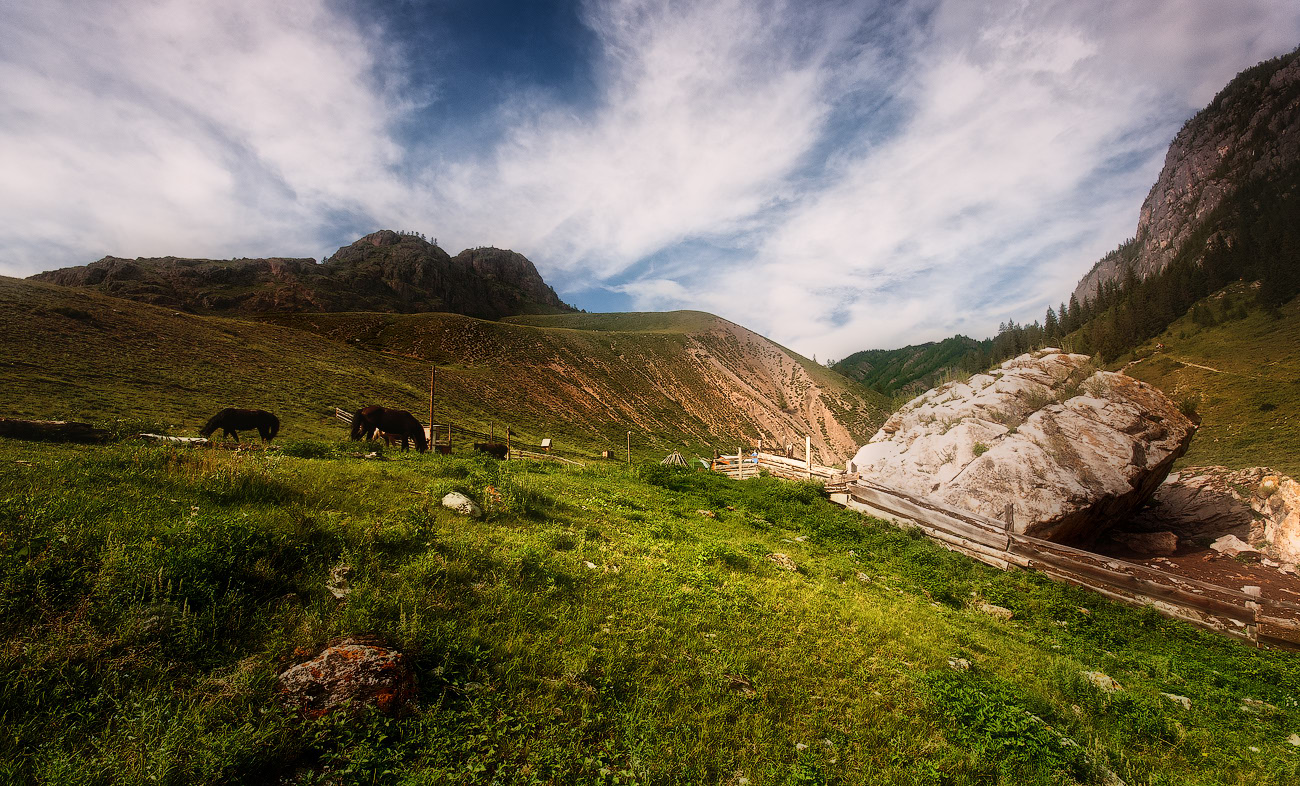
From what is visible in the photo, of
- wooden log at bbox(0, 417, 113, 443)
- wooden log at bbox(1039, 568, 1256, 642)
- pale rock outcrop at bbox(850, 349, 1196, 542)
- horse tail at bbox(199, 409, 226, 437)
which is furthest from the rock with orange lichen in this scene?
horse tail at bbox(199, 409, 226, 437)

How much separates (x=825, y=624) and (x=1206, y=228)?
540 feet

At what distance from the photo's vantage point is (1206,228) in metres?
106

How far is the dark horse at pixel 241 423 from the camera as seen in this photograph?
16844 millimetres

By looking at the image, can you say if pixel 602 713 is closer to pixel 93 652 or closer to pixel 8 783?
pixel 8 783

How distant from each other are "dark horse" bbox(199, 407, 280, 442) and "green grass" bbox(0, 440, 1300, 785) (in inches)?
316

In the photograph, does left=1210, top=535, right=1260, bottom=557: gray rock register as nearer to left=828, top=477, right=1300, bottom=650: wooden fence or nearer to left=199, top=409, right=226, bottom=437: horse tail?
left=828, top=477, right=1300, bottom=650: wooden fence

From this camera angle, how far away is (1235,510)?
1872cm

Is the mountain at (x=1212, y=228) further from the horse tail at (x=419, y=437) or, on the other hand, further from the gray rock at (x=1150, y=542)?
the horse tail at (x=419, y=437)

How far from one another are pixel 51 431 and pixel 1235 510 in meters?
39.7

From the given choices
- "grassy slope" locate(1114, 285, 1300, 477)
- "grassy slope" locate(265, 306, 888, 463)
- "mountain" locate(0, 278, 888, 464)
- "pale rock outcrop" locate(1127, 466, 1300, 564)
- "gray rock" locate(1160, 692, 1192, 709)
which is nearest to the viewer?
"gray rock" locate(1160, 692, 1192, 709)

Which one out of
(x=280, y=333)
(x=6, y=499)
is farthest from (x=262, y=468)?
(x=280, y=333)

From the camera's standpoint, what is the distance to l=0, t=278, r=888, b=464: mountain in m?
24.4

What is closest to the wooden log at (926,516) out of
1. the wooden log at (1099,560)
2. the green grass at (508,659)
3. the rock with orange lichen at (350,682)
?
the wooden log at (1099,560)

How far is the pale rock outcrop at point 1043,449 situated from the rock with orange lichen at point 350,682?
50.5 feet
